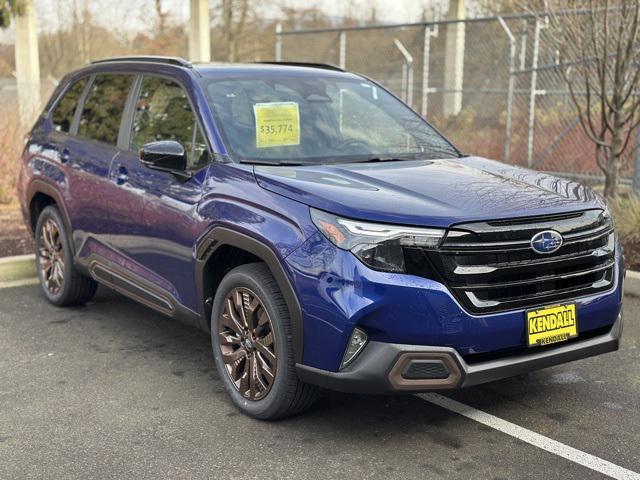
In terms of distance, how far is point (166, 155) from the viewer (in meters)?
4.37

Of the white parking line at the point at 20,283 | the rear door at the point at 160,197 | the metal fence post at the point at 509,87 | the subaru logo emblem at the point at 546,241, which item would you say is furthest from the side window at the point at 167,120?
the metal fence post at the point at 509,87

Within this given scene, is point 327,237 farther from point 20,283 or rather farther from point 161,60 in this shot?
point 20,283

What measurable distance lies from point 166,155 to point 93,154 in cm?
124

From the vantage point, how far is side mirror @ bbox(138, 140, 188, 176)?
4.36 meters

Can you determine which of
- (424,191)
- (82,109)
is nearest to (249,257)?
(424,191)

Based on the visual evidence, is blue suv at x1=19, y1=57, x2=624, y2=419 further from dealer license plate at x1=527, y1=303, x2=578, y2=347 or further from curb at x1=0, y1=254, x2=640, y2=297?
curb at x1=0, y1=254, x2=640, y2=297

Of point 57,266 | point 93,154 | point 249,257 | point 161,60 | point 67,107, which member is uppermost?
point 161,60

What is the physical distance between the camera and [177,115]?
4.84 m

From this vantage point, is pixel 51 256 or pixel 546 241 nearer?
pixel 546 241

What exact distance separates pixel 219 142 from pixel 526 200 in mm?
1644

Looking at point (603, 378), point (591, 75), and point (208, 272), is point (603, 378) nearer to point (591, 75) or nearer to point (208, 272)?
point (208, 272)

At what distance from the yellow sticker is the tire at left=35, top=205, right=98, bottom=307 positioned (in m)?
1.97

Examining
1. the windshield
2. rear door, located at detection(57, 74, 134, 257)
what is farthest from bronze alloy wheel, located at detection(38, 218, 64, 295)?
the windshield

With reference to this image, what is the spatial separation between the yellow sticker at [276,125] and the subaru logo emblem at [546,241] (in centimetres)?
153
